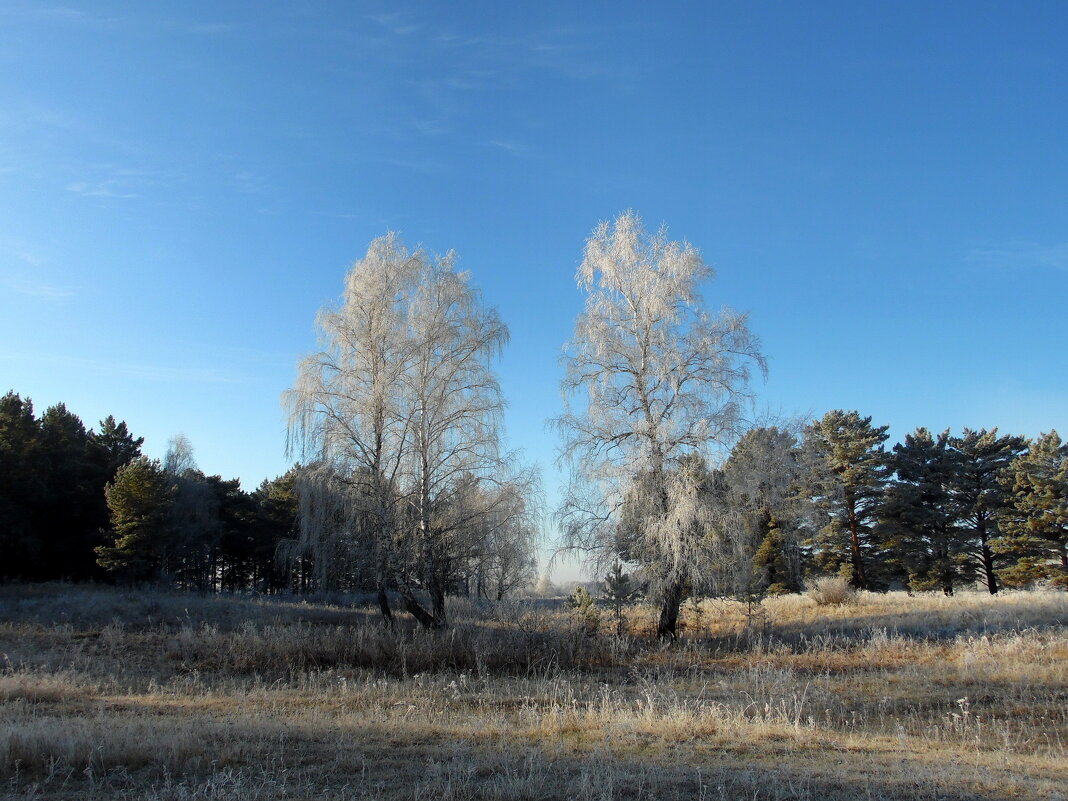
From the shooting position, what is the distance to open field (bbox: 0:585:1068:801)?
5.70 metres

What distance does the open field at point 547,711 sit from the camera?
5.70 metres

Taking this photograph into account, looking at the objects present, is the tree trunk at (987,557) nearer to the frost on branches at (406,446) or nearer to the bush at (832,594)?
the bush at (832,594)

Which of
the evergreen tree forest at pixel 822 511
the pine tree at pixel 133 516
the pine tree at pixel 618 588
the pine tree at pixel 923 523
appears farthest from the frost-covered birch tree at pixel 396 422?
the pine tree at pixel 923 523

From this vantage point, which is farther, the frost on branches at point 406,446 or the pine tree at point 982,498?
the pine tree at point 982,498

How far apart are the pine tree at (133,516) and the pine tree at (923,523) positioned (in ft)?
128

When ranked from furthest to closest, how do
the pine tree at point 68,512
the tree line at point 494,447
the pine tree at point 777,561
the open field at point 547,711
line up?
the pine tree at point 777,561, the pine tree at point 68,512, the tree line at point 494,447, the open field at point 547,711

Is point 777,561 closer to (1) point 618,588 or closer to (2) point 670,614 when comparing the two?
(2) point 670,614

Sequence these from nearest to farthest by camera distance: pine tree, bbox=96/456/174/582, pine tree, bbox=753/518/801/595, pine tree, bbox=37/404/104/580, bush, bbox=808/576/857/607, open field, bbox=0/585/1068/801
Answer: open field, bbox=0/585/1068/801, bush, bbox=808/576/857/607, pine tree, bbox=96/456/174/582, pine tree, bbox=37/404/104/580, pine tree, bbox=753/518/801/595

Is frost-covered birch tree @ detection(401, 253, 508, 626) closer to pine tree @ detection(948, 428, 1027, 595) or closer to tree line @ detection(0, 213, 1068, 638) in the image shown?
tree line @ detection(0, 213, 1068, 638)

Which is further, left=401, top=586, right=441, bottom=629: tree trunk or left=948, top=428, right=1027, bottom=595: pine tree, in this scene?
left=948, top=428, right=1027, bottom=595: pine tree

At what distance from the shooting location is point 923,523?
3816 centimetres

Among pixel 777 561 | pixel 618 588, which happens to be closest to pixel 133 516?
pixel 618 588

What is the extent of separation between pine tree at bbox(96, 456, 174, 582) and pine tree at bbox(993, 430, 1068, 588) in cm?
4627

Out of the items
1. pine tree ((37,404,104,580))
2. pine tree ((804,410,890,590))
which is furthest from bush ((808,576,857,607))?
pine tree ((37,404,104,580))
